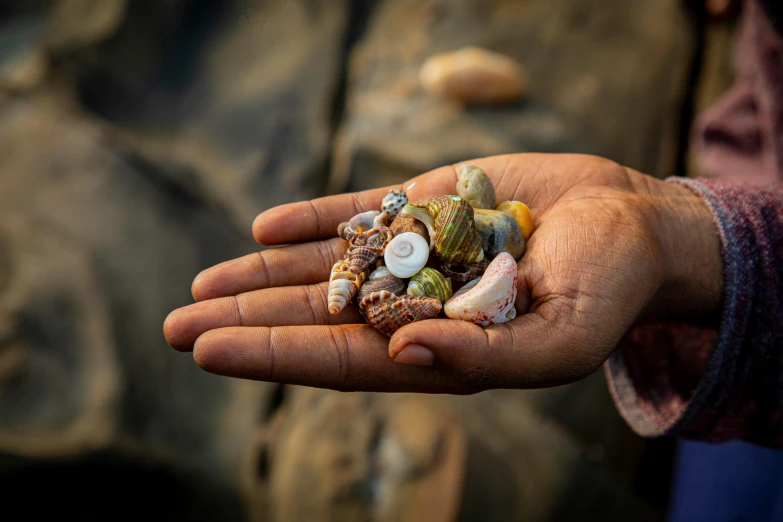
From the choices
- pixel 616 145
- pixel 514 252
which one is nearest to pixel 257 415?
pixel 514 252

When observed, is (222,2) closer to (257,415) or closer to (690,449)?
(257,415)

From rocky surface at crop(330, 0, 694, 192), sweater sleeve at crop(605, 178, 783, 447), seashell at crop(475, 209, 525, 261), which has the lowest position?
sweater sleeve at crop(605, 178, 783, 447)

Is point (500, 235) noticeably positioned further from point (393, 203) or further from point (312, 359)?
point (312, 359)

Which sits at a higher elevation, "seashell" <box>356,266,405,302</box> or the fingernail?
"seashell" <box>356,266,405,302</box>

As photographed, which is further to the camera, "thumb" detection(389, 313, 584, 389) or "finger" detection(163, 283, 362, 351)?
"finger" detection(163, 283, 362, 351)

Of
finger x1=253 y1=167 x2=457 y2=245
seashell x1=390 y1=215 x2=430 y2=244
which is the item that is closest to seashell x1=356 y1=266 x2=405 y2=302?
seashell x1=390 y1=215 x2=430 y2=244

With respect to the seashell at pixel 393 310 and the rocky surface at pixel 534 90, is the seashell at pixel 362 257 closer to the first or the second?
the seashell at pixel 393 310

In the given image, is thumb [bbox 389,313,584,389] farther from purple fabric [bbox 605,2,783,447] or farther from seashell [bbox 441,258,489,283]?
purple fabric [bbox 605,2,783,447]
